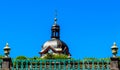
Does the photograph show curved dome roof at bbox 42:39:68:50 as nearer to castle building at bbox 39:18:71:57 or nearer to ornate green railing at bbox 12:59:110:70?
castle building at bbox 39:18:71:57

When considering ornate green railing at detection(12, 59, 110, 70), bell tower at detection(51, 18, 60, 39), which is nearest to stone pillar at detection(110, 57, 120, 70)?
ornate green railing at detection(12, 59, 110, 70)

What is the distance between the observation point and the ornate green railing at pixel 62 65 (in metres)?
33.4

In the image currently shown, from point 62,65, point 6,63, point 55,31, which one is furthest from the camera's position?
point 55,31

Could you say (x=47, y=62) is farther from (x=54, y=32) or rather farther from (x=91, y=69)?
(x=54, y=32)

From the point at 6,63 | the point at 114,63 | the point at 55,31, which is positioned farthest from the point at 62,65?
the point at 55,31

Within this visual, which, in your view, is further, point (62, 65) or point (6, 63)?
point (62, 65)

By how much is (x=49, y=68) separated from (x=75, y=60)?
1.77 meters

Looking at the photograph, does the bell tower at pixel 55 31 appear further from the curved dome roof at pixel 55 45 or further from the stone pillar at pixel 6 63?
the stone pillar at pixel 6 63

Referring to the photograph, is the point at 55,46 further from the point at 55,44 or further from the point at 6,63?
the point at 6,63

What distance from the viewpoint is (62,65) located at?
111ft

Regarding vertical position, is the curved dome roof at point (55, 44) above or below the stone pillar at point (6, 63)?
above

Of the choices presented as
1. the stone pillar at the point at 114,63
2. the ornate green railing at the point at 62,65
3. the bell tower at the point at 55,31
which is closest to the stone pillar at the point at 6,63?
the ornate green railing at the point at 62,65

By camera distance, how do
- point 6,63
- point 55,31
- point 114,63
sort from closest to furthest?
point 114,63
point 6,63
point 55,31

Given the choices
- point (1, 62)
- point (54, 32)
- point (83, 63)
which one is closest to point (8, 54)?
point (1, 62)
